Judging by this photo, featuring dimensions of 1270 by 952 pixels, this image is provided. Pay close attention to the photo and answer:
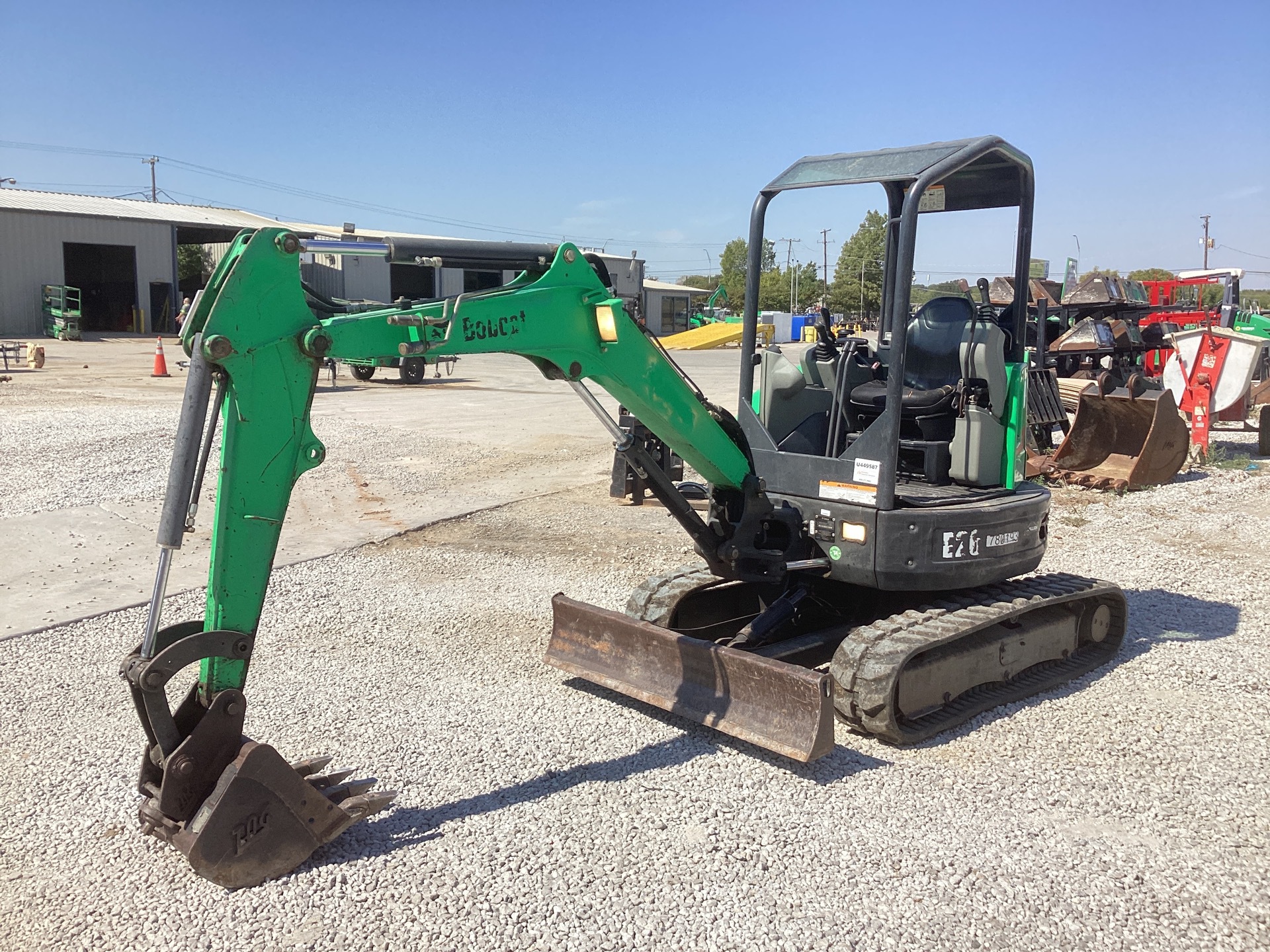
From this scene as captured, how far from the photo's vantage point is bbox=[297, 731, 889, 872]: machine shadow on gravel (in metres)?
3.98

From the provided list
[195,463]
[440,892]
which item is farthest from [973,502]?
[195,463]

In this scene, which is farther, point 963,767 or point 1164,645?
point 1164,645

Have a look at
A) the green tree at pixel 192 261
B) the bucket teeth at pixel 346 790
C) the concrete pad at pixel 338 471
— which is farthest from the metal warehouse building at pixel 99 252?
the bucket teeth at pixel 346 790

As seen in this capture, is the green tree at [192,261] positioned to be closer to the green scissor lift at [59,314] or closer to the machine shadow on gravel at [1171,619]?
the green scissor lift at [59,314]

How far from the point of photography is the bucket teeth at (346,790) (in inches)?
158

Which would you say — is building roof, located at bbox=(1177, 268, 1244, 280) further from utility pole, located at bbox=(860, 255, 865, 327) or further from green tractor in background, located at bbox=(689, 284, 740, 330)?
green tractor in background, located at bbox=(689, 284, 740, 330)

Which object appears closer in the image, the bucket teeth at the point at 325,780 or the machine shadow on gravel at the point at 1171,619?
the bucket teeth at the point at 325,780

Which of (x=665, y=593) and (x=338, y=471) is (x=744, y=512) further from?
(x=338, y=471)

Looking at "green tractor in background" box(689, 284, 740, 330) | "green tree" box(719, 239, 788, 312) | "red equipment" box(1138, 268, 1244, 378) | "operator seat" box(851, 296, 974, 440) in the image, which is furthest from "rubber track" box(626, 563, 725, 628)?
"green tree" box(719, 239, 788, 312)

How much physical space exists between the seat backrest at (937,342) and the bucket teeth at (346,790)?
11.7 feet

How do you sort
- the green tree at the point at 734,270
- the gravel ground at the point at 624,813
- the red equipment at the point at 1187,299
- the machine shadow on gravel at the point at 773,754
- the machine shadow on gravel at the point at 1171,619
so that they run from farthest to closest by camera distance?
the green tree at the point at 734,270 < the red equipment at the point at 1187,299 < the machine shadow on gravel at the point at 1171,619 < the machine shadow on gravel at the point at 773,754 < the gravel ground at the point at 624,813

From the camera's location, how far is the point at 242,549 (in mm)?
3668

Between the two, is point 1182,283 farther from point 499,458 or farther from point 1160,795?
point 1160,795

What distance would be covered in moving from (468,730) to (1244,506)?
32.7ft
